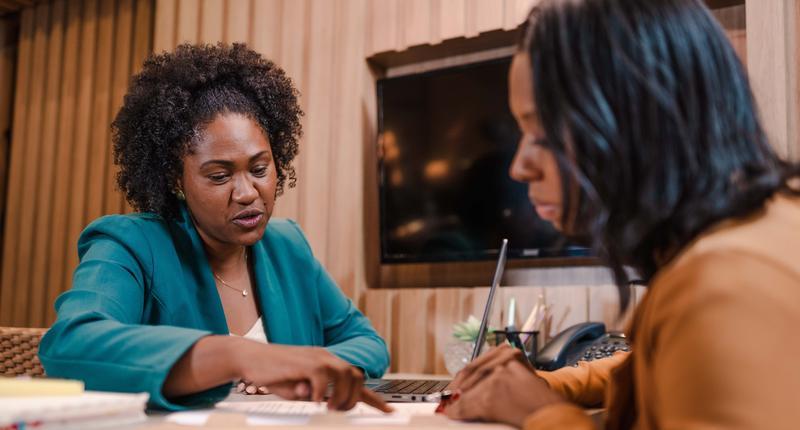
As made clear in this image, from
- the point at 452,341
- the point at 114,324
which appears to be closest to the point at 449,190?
the point at 452,341

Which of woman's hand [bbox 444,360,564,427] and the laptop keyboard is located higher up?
woman's hand [bbox 444,360,564,427]

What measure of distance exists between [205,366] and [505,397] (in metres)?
0.36

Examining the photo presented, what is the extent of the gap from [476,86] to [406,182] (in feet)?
1.31

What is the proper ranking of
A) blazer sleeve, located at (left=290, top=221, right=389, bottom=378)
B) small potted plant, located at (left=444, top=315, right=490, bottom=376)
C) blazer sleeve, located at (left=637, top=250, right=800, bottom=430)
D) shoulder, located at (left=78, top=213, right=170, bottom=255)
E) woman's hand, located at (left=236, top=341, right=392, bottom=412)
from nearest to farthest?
blazer sleeve, located at (left=637, top=250, right=800, bottom=430), woman's hand, located at (left=236, top=341, right=392, bottom=412), shoulder, located at (left=78, top=213, right=170, bottom=255), blazer sleeve, located at (left=290, top=221, right=389, bottom=378), small potted plant, located at (left=444, top=315, right=490, bottom=376)

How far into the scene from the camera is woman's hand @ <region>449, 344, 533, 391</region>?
85 centimetres

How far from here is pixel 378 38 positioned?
2.58m

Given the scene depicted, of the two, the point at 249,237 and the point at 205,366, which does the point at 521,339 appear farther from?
the point at 205,366

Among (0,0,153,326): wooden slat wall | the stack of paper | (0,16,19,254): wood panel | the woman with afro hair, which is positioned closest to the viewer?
the stack of paper

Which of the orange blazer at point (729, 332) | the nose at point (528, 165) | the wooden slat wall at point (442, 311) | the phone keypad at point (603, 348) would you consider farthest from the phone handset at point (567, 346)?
the orange blazer at point (729, 332)

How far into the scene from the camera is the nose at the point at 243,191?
4.90ft

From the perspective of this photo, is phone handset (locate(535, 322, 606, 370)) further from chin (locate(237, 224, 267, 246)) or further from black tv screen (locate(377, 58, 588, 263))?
chin (locate(237, 224, 267, 246))

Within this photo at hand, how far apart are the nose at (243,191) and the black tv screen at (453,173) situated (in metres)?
1.03

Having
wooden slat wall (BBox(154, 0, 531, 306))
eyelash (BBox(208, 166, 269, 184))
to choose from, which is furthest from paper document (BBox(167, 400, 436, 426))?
wooden slat wall (BBox(154, 0, 531, 306))

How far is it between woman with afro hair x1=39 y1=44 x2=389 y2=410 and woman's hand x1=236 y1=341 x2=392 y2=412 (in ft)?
0.69
